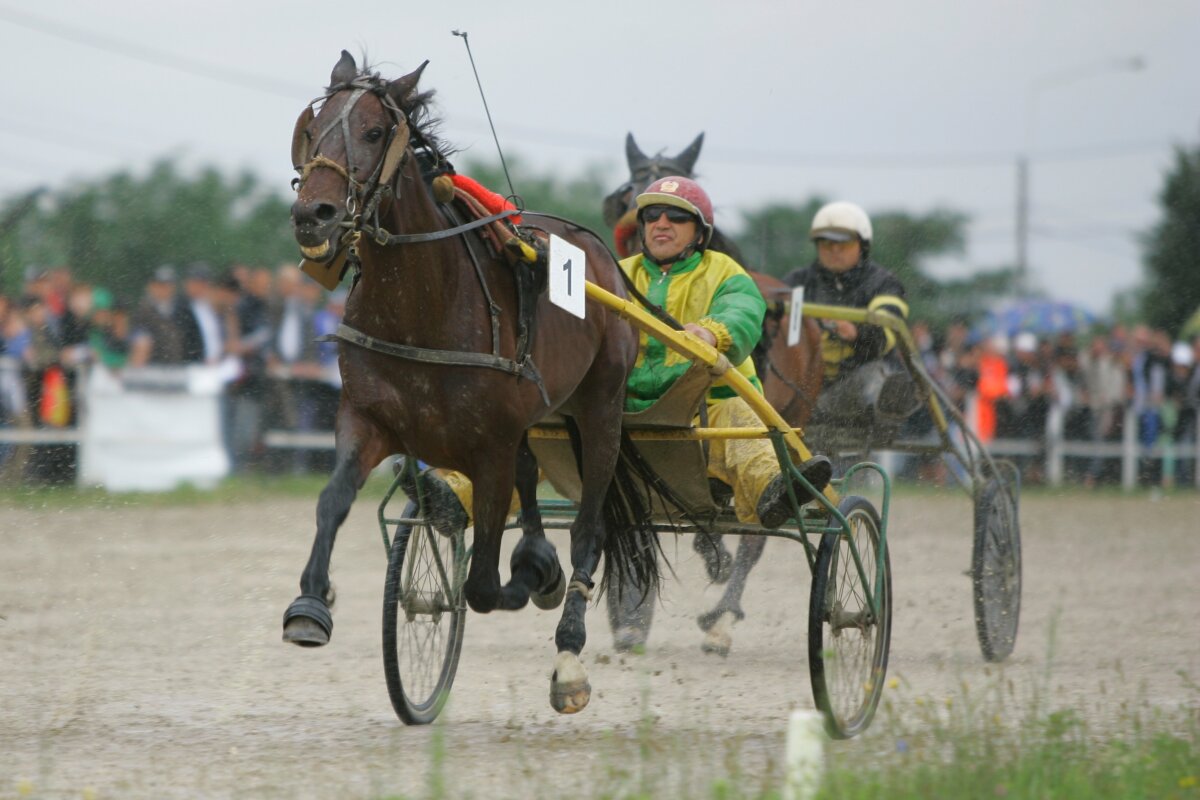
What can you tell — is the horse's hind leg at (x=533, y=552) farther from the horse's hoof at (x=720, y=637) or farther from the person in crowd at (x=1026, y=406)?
the person in crowd at (x=1026, y=406)

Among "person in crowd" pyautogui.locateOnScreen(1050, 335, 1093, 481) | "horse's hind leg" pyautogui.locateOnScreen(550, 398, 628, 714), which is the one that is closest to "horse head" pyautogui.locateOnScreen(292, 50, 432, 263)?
"horse's hind leg" pyautogui.locateOnScreen(550, 398, 628, 714)

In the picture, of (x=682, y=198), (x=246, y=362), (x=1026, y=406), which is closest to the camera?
(x=682, y=198)

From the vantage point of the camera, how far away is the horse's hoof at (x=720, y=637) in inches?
292

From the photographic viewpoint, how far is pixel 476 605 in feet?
17.7

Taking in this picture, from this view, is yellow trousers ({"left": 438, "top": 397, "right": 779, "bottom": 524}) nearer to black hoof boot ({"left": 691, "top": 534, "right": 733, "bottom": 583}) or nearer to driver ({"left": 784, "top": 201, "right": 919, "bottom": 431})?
black hoof boot ({"left": 691, "top": 534, "right": 733, "bottom": 583})

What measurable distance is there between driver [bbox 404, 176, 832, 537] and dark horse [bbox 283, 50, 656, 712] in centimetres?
59

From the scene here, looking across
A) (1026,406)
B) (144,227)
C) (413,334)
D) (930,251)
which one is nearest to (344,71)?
(413,334)

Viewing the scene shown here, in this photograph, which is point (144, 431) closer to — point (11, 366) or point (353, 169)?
point (11, 366)

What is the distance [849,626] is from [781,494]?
484mm

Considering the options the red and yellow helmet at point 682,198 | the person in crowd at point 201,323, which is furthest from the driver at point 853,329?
the person in crowd at point 201,323

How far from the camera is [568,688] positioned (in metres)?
5.30

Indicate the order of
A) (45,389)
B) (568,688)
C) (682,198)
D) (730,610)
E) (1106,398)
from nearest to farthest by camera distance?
(568,688), (682,198), (730,610), (45,389), (1106,398)

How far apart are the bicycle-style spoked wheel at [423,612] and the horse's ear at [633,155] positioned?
2654mm

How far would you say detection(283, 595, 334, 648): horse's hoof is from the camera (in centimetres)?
467
